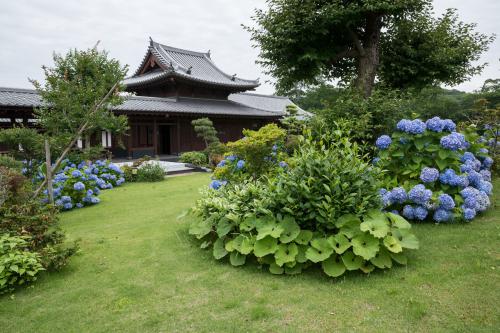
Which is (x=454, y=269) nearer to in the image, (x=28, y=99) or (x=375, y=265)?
(x=375, y=265)

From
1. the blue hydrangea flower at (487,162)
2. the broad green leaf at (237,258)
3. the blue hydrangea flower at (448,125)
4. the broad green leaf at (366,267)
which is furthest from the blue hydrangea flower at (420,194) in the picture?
the broad green leaf at (237,258)

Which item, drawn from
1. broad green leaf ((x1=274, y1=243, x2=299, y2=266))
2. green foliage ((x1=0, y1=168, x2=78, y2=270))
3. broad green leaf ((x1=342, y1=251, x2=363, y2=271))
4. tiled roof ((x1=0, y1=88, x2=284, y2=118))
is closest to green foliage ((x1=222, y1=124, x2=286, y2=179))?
broad green leaf ((x1=274, y1=243, x2=299, y2=266))

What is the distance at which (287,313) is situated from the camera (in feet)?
9.83

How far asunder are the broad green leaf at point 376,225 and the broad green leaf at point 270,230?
91 centimetres

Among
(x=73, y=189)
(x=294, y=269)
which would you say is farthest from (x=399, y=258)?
(x=73, y=189)

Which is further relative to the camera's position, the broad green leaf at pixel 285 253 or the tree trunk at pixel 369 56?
the tree trunk at pixel 369 56

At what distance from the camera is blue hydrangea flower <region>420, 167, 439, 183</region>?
193 inches

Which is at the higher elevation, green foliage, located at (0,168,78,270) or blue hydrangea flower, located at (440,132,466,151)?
blue hydrangea flower, located at (440,132,466,151)

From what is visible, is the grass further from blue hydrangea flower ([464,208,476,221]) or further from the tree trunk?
the tree trunk

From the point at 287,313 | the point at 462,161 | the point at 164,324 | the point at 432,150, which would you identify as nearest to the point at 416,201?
the point at 432,150

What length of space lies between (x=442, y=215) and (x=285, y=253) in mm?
2584

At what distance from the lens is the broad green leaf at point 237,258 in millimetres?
4004

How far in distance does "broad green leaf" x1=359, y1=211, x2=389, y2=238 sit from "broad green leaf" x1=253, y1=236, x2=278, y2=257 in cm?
99

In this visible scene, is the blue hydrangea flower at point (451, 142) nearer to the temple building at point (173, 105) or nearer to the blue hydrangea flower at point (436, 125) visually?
the blue hydrangea flower at point (436, 125)
